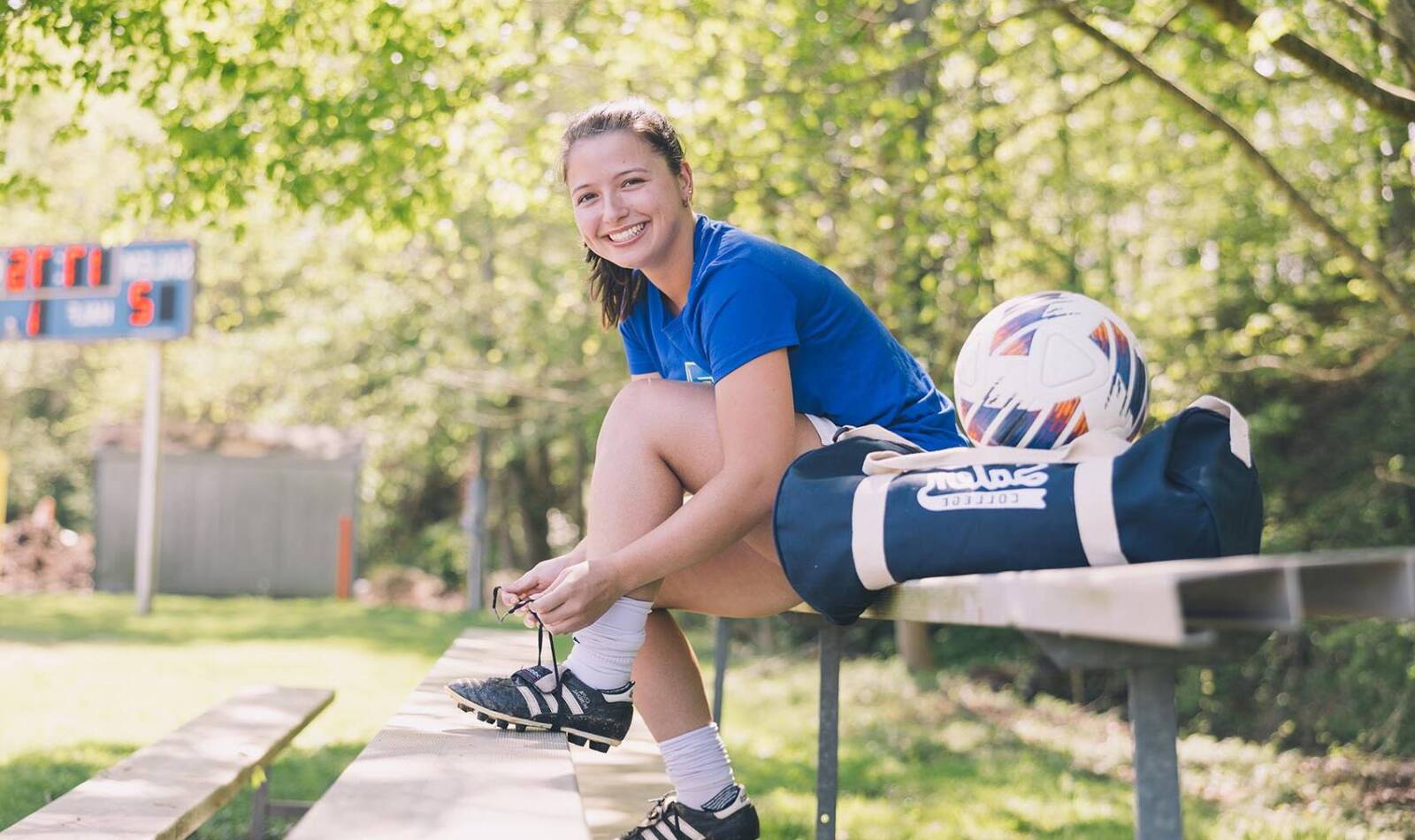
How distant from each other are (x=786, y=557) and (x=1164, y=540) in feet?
1.92

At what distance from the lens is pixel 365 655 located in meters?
9.55

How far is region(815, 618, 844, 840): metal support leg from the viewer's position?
3043mm

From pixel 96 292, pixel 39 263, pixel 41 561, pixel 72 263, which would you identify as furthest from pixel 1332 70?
pixel 41 561

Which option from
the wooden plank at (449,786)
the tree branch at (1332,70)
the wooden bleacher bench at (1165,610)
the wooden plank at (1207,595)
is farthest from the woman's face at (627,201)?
the tree branch at (1332,70)

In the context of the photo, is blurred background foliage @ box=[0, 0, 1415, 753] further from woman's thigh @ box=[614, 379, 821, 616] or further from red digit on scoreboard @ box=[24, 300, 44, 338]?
red digit on scoreboard @ box=[24, 300, 44, 338]

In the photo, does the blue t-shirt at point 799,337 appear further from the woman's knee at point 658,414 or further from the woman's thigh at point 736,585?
the woman's thigh at point 736,585

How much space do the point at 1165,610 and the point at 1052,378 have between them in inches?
42.2

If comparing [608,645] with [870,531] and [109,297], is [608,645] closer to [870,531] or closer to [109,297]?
[870,531]

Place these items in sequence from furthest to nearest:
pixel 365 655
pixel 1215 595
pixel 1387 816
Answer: pixel 365 655
pixel 1387 816
pixel 1215 595

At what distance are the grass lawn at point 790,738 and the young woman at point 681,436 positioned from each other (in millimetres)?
1896

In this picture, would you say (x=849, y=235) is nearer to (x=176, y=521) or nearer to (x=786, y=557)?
(x=786, y=557)

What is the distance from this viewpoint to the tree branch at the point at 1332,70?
4523mm

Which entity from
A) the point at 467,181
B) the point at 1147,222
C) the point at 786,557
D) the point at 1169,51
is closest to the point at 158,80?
the point at 467,181

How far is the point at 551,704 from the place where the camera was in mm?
2346
